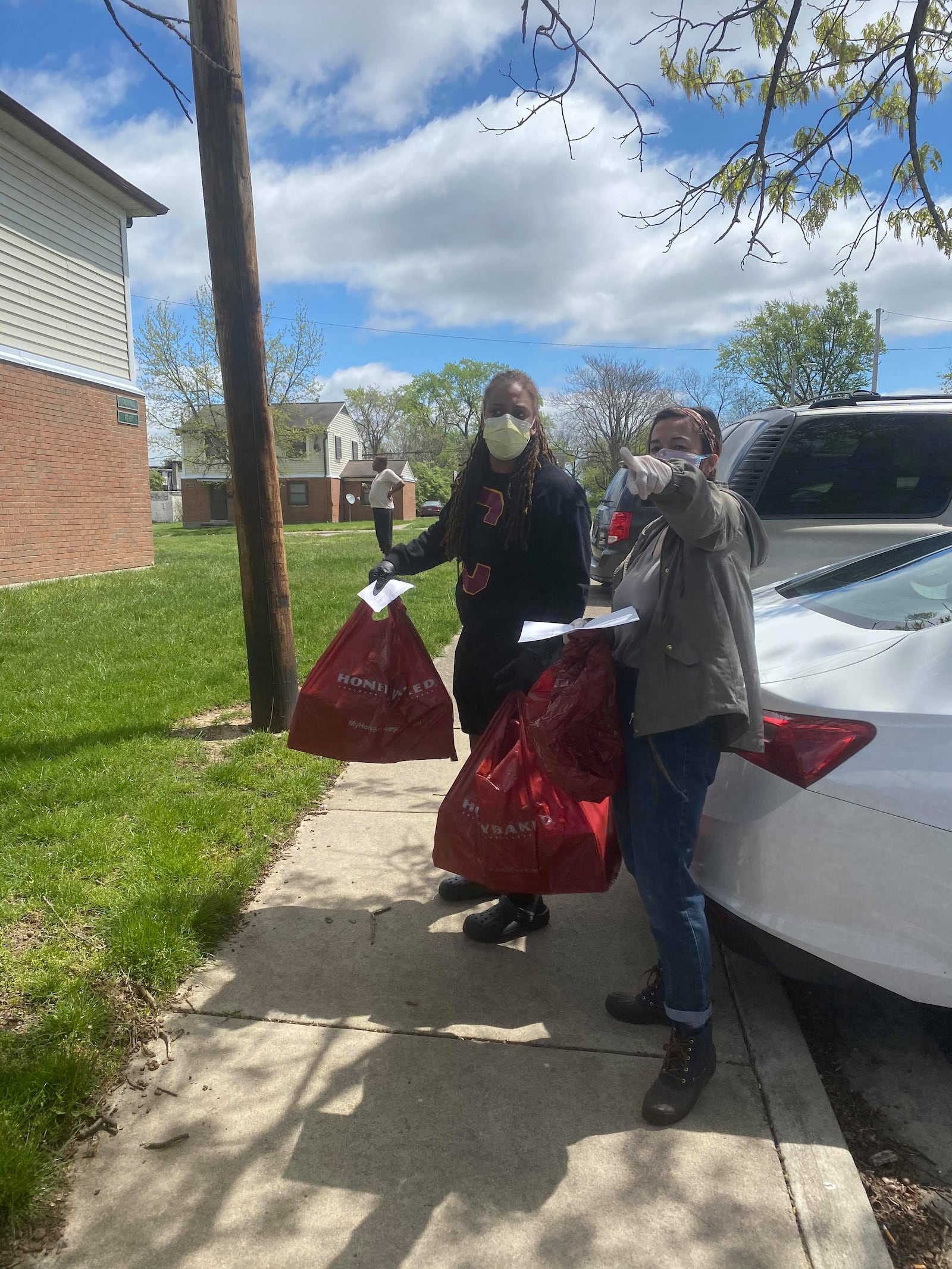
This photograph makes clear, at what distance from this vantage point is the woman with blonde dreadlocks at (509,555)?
2.98 meters

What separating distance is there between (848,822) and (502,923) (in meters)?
1.46

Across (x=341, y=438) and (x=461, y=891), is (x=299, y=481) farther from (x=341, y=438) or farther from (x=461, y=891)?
(x=461, y=891)

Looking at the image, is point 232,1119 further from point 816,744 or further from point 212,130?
point 212,130

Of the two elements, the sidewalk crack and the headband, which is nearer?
the headband

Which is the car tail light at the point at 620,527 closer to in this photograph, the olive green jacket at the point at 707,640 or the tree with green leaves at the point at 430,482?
the olive green jacket at the point at 707,640

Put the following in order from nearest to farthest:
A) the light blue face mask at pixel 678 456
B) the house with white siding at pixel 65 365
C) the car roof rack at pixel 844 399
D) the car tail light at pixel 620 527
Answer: the light blue face mask at pixel 678 456 → the car roof rack at pixel 844 399 → the car tail light at pixel 620 527 → the house with white siding at pixel 65 365

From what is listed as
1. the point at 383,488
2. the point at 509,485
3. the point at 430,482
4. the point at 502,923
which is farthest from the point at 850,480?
the point at 430,482

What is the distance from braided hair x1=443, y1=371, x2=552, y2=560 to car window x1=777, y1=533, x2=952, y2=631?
1.09m

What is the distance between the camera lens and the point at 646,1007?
276 centimetres

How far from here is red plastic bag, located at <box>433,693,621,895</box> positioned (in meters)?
2.68

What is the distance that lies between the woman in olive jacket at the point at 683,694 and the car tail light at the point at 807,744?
98mm

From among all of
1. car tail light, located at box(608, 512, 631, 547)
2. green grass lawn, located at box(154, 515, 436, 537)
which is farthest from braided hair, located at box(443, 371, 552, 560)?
green grass lawn, located at box(154, 515, 436, 537)

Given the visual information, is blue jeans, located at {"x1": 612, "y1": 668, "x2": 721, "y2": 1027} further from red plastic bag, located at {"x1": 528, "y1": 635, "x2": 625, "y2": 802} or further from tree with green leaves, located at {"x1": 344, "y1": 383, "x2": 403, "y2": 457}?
tree with green leaves, located at {"x1": 344, "y1": 383, "x2": 403, "y2": 457}

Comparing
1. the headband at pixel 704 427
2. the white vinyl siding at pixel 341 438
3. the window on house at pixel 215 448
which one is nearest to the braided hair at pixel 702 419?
the headband at pixel 704 427
